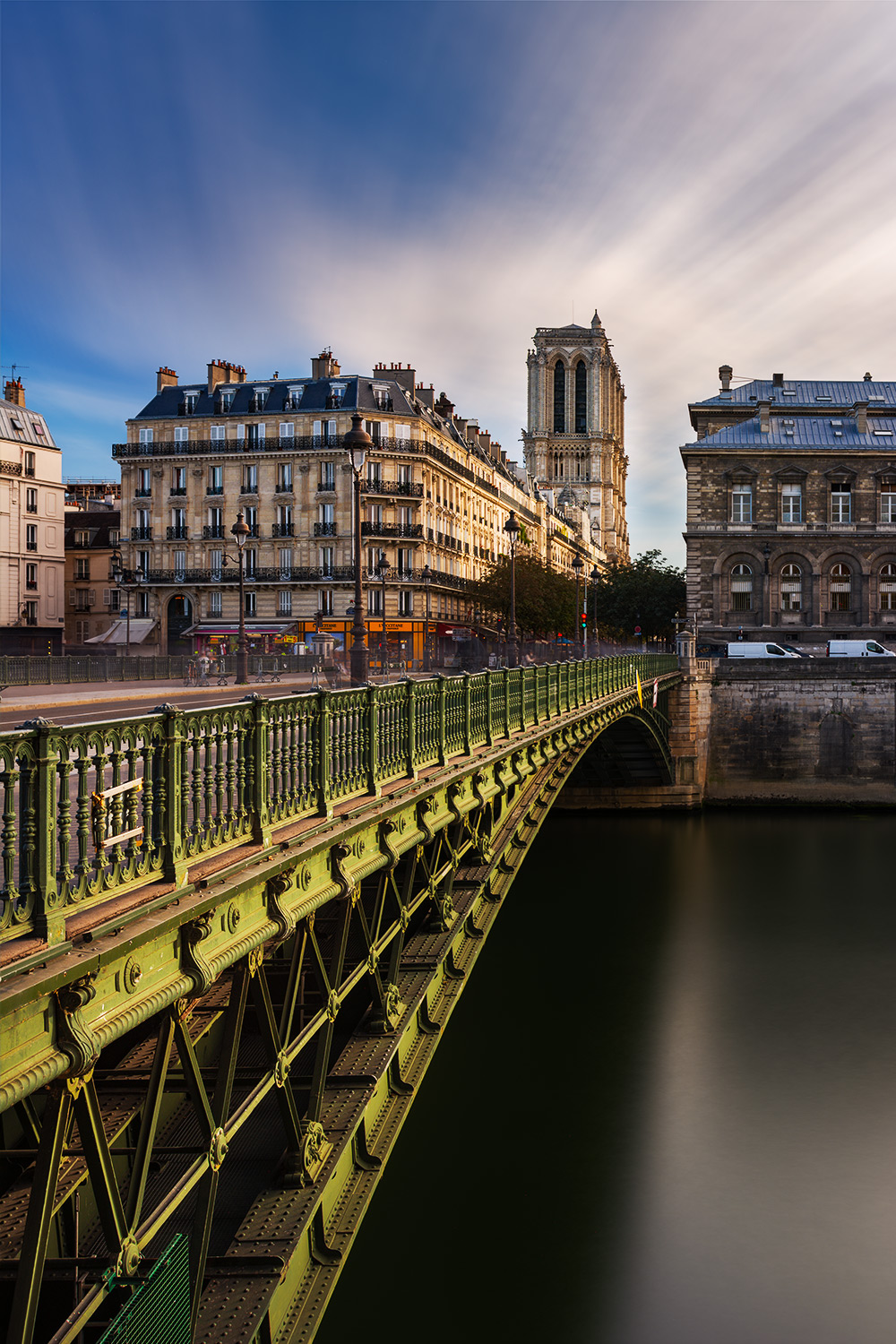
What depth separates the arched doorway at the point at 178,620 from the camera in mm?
57781

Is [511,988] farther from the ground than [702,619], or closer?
closer

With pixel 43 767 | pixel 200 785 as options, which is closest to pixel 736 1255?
pixel 200 785

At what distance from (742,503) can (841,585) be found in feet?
21.8

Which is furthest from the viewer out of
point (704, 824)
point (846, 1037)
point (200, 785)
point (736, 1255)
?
point (704, 824)

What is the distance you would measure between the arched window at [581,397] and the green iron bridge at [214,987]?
139 meters

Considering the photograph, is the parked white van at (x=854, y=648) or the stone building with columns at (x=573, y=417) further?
the stone building with columns at (x=573, y=417)

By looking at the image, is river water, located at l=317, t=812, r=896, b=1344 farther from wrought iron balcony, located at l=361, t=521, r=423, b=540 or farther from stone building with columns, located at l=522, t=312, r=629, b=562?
stone building with columns, located at l=522, t=312, r=629, b=562

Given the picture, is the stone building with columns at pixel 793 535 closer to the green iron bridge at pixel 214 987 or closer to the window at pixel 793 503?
the window at pixel 793 503

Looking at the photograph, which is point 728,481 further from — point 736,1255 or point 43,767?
point 43,767

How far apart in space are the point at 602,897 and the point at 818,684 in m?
19.8

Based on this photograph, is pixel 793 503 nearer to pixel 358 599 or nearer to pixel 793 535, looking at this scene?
pixel 793 535

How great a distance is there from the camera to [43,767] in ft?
15.0

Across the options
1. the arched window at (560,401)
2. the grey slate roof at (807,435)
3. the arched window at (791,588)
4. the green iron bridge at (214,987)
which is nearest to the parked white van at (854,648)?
the arched window at (791,588)

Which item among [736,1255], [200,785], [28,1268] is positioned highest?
[200,785]
